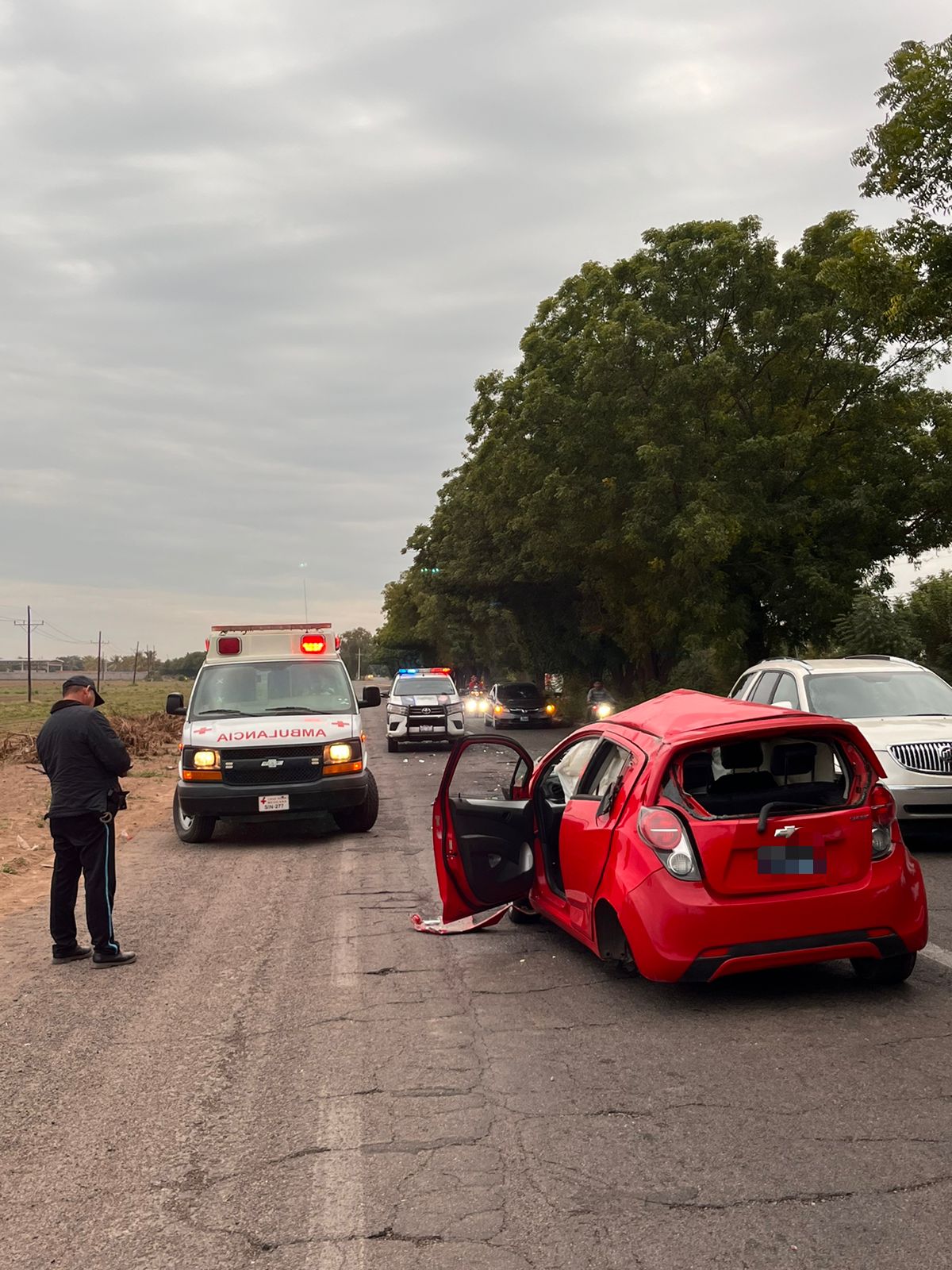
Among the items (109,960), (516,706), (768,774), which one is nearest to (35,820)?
(109,960)

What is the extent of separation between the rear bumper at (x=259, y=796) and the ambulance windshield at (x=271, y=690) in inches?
39.5

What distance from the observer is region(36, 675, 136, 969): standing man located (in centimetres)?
734

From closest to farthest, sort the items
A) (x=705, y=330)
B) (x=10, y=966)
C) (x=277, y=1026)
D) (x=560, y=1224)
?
(x=560, y=1224) → (x=277, y=1026) → (x=10, y=966) → (x=705, y=330)

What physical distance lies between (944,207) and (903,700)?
27.8 ft

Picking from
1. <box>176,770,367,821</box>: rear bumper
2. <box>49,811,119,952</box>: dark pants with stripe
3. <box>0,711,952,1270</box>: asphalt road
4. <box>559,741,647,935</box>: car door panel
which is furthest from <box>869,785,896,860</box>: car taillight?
<box>176,770,367,821</box>: rear bumper

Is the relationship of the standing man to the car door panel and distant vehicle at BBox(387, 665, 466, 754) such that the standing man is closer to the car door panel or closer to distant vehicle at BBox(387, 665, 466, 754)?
the car door panel

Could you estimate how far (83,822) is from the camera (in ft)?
24.3

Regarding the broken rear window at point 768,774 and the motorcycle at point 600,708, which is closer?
the broken rear window at point 768,774

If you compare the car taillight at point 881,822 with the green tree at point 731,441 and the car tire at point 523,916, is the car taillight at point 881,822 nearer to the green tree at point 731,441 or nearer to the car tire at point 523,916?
the car tire at point 523,916

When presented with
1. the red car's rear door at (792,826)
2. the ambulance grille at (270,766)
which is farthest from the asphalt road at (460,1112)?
the ambulance grille at (270,766)

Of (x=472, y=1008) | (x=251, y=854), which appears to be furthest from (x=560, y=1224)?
(x=251, y=854)

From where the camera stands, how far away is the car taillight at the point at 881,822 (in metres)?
6.13

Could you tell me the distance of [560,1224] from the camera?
142 inches

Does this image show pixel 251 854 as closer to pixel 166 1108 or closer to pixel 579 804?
pixel 579 804
